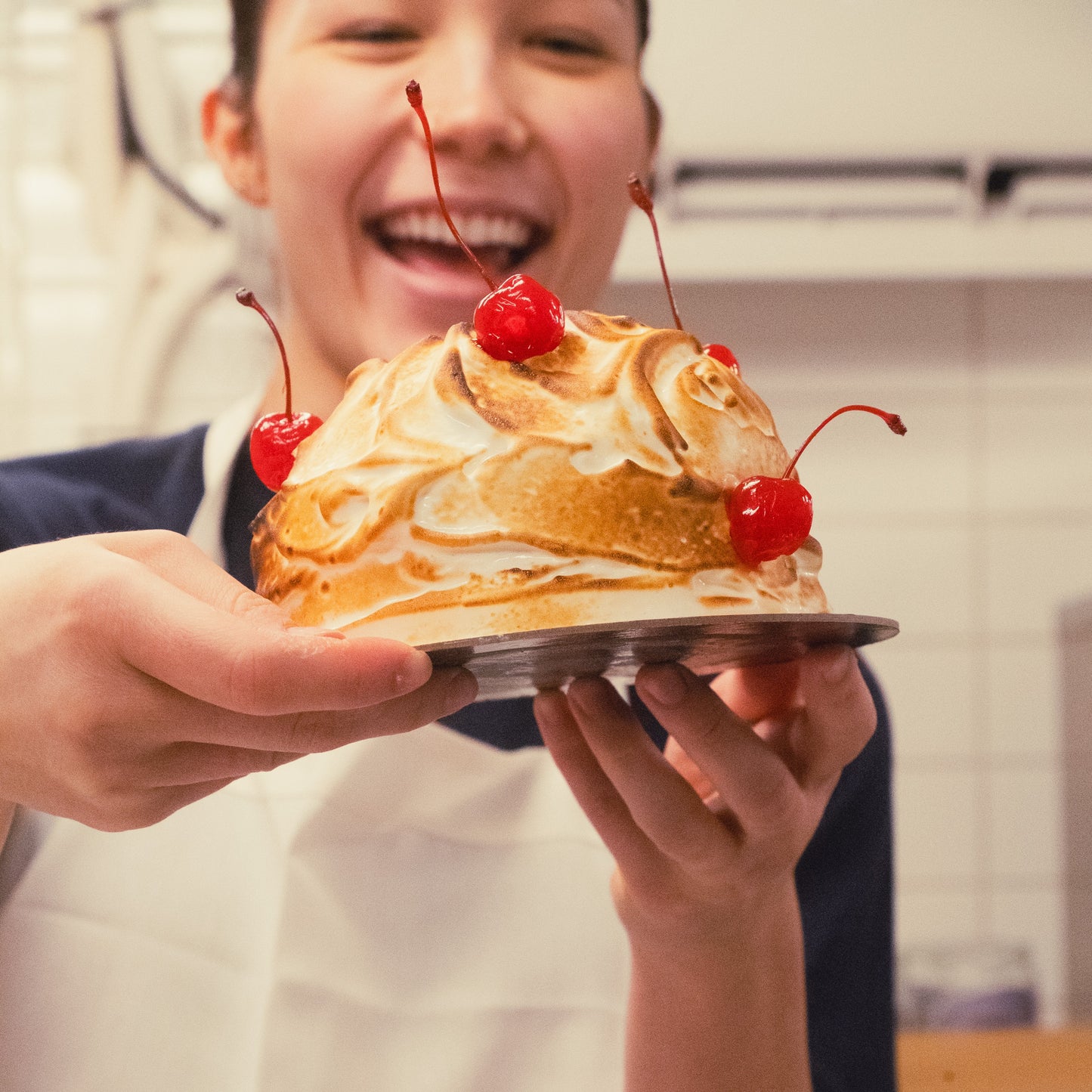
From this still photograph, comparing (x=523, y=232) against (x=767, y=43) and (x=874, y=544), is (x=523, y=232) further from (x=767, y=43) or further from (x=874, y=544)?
(x=874, y=544)

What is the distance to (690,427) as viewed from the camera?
27.6 inches

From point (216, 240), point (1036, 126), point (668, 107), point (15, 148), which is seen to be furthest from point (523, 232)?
point (15, 148)

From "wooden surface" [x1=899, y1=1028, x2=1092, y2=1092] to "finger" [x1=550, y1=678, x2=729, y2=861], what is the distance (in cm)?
129

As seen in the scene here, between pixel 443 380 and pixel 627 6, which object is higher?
pixel 627 6

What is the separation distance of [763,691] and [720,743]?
0.19 metres

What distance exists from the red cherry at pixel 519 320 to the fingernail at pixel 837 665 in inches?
9.9

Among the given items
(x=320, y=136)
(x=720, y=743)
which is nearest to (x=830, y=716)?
(x=720, y=743)

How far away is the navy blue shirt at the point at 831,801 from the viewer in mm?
1280

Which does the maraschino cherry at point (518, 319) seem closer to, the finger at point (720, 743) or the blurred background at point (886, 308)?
the finger at point (720, 743)

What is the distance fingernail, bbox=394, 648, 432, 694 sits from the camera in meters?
0.53

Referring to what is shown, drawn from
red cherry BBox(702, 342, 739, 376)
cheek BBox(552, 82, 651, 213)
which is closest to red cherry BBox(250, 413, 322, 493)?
red cherry BBox(702, 342, 739, 376)

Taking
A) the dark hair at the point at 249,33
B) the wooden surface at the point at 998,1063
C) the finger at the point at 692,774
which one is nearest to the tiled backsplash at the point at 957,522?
the wooden surface at the point at 998,1063

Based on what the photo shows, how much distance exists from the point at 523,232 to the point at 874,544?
176cm

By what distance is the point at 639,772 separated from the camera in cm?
81
